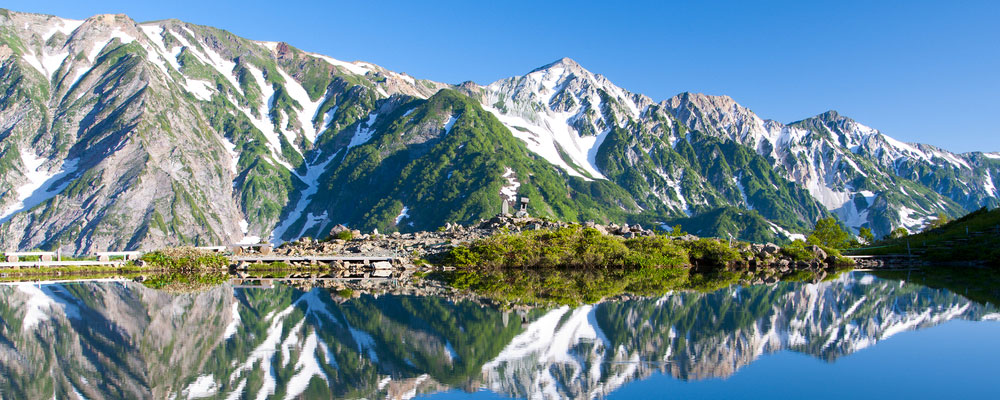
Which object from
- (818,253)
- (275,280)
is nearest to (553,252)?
(275,280)

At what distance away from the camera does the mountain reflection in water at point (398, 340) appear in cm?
1908

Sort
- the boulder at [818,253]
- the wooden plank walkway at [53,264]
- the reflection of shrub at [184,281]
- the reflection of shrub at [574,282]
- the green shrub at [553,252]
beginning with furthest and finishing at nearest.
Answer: the boulder at [818,253] < the green shrub at [553,252] < the wooden plank walkway at [53,264] < the reflection of shrub at [184,281] < the reflection of shrub at [574,282]

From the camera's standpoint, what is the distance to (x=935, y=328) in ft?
92.7

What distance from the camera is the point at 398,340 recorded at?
25.5 metres

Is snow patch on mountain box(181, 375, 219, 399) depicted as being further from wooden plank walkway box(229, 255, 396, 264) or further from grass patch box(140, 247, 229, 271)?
grass patch box(140, 247, 229, 271)

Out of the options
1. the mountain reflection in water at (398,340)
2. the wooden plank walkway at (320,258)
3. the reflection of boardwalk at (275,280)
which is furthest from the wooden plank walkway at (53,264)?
the mountain reflection in water at (398,340)

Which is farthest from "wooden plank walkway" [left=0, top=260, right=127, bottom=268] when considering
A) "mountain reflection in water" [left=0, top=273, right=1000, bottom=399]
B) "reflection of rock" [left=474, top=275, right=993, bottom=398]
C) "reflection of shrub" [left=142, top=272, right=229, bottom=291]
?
"reflection of rock" [left=474, top=275, right=993, bottom=398]

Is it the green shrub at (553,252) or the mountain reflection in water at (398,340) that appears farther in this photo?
the green shrub at (553,252)

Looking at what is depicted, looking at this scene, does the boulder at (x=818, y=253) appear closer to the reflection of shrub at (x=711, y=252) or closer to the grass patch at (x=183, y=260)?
the reflection of shrub at (x=711, y=252)

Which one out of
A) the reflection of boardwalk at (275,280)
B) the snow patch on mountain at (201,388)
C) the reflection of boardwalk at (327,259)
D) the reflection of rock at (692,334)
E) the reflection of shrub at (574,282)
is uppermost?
the reflection of boardwalk at (327,259)

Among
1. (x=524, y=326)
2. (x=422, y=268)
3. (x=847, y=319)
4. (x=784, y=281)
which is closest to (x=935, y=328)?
(x=847, y=319)

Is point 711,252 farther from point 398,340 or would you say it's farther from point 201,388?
point 201,388

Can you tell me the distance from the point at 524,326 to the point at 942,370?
14380 mm

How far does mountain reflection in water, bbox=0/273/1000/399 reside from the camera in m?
19.1
